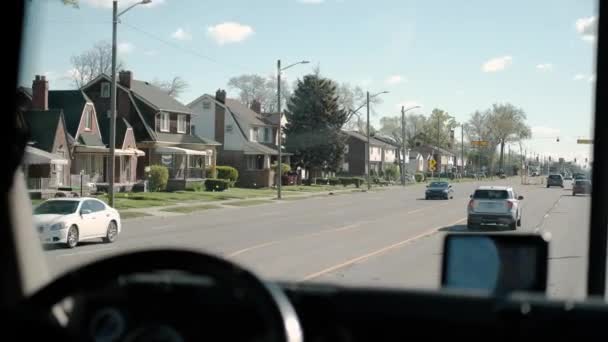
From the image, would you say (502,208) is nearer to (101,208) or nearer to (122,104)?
(101,208)

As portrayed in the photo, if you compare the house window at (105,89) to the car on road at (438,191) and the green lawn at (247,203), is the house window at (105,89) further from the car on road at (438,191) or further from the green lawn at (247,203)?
the car on road at (438,191)

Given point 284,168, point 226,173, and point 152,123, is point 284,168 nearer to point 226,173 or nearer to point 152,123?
point 226,173

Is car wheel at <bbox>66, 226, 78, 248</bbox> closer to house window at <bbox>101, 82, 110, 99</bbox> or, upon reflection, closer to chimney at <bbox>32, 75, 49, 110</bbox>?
chimney at <bbox>32, 75, 49, 110</bbox>

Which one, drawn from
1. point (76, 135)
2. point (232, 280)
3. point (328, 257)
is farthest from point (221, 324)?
point (76, 135)

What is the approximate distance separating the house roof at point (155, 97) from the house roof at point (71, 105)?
731 centimetres

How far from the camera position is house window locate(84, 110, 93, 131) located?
52281 mm

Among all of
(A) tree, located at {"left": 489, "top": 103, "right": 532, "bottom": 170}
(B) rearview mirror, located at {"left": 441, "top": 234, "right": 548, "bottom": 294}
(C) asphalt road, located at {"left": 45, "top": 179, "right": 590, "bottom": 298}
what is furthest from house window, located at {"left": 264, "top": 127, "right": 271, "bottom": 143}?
(B) rearview mirror, located at {"left": 441, "top": 234, "right": 548, "bottom": 294}

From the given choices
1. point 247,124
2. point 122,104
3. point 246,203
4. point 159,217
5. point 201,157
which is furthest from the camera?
point 247,124

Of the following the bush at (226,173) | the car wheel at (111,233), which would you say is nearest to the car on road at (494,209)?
the car wheel at (111,233)

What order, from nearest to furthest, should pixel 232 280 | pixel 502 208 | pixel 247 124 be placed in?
pixel 232 280
pixel 502 208
pixel 247 124

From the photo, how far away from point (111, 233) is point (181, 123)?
1690 inches

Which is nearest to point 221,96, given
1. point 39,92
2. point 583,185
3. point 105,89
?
point 105,89

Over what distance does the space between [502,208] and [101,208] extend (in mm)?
11740

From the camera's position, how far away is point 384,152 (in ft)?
403
